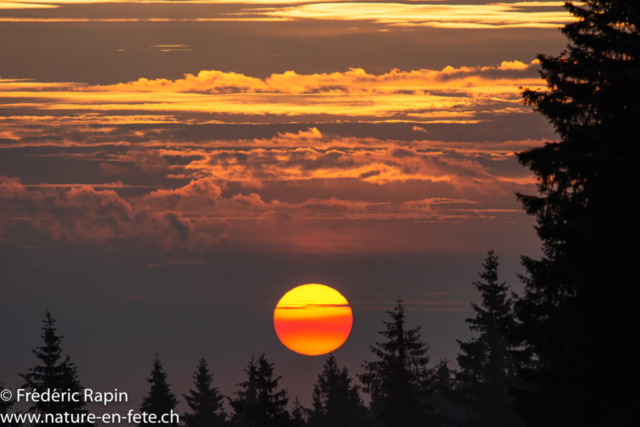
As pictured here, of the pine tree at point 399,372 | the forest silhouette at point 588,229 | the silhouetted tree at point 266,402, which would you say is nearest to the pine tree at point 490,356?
the pine tree at point 399,372

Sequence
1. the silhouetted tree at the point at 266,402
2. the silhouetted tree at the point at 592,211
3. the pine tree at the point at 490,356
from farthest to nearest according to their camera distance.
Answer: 1. the pine tree at the point at 490,356
2. the silhouetted tree at the point at 266,402
3. the silhouetted tree at the point at 592,211

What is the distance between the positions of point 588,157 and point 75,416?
139 ft

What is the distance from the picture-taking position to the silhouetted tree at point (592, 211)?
16312 millimetres

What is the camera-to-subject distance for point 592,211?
16703mm

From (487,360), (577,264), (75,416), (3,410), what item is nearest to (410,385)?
(487,360)

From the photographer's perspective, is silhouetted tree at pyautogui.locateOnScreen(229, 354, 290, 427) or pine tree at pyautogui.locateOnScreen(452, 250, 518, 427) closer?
silhouetted tree at pyautogui.locateOnScreen(229, 354, 290, 427)

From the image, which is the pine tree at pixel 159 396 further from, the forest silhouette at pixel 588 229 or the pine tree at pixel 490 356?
the forest silhouette at pixel 588 229

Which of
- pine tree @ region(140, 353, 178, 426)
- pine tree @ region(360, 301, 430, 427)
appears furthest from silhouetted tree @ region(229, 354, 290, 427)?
pine tree @ region(140, 353, 178, 426)

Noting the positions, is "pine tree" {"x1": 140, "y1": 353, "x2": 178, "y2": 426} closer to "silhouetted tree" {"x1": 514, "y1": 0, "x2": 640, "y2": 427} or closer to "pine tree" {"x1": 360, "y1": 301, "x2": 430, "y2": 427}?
"pine tree" {"x1": 360, "y1": 301, "x2": 430, "y2": 427}

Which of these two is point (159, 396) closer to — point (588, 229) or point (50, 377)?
point (50, 377)

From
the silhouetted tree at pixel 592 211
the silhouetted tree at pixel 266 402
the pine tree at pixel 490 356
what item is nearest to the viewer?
the silhouetted tree at pixel 592 211

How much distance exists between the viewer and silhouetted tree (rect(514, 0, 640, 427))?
16312 millimetres

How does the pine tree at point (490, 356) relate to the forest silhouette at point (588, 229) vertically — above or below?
above

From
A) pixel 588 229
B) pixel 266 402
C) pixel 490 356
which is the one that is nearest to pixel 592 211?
pixel 588 229
